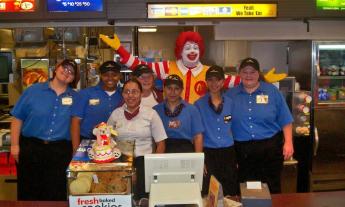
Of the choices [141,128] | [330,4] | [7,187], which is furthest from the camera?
[7,187]

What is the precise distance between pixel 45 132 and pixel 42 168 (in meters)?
0.34

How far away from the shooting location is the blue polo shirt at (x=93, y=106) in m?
3.50

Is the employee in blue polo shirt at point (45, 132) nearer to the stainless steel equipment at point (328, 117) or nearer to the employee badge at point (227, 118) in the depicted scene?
the employee badge at point (227, 118)

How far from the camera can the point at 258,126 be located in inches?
139

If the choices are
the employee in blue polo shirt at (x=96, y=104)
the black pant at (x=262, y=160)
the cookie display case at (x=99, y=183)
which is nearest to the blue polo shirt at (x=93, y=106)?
the employee in blue polo shirt at (x=96, y=104)

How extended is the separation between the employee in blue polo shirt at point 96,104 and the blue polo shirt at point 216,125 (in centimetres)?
70

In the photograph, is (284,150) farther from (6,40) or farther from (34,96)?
(6,40)

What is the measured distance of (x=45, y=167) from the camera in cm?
360

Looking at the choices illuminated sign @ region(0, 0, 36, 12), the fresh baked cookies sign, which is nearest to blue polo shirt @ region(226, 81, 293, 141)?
the fresh baked cookies sign

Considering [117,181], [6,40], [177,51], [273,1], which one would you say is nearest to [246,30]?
[273,1]

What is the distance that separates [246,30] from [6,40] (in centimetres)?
249

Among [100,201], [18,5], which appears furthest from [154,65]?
[100,201]

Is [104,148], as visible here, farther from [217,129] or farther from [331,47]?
[331,47]

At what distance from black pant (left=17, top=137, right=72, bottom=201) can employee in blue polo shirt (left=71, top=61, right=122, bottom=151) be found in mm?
182
